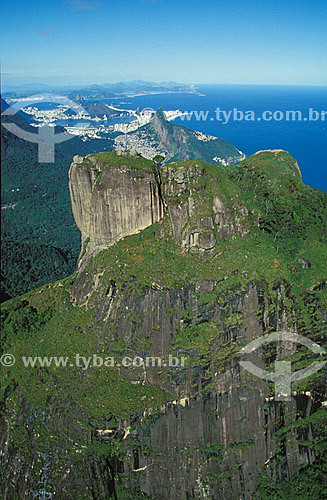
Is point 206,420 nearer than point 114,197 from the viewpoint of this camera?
Yes

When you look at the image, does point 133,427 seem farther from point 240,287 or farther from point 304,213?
point 304,213

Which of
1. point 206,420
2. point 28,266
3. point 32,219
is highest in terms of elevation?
point 32,219

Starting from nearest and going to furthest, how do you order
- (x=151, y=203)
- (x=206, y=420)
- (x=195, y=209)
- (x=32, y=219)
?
1. (x=206, y=420)
2. (x=195, y=209)
3. (x=151, y=203)
4. (x=32, y=219)

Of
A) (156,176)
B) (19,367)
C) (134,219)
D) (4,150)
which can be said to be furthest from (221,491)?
(4,150)

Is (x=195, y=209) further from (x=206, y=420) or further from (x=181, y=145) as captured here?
(x=181, y=145)

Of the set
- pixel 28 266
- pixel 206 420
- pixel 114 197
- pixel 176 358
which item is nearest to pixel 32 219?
pixel 28 266

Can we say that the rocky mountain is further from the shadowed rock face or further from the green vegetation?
the shadowed rock face

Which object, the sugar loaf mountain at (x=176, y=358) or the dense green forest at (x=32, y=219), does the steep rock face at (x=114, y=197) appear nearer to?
the sugar loaf mountain at (x=176, y=358)
